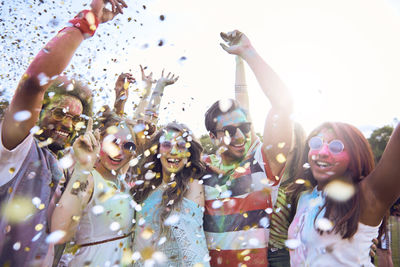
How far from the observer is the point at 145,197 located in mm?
3367

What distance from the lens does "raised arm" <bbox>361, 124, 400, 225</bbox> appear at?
2.19 meters

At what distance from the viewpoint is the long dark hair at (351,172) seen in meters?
2.32

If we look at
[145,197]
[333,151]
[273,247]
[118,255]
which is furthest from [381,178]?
[118,255]

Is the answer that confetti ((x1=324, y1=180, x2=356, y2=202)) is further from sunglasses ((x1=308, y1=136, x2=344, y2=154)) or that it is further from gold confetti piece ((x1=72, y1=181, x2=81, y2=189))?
gold confetti piece ((x1=72, y1=181, x2=81, y2=189))

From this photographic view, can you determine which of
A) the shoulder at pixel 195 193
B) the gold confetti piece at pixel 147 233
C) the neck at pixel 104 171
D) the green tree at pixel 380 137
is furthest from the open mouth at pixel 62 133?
the green tree at pixel 380 137

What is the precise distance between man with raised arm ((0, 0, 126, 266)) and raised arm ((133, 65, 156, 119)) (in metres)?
2.17

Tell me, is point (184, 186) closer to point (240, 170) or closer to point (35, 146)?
point (240, 170)

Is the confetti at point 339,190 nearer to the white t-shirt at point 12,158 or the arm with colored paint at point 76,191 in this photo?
the arm with colored paint at point 76,191

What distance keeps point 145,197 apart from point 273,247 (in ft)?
4.79

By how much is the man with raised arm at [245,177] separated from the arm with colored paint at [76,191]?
1246 mm

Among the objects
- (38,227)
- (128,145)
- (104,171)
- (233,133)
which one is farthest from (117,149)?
(233,133)

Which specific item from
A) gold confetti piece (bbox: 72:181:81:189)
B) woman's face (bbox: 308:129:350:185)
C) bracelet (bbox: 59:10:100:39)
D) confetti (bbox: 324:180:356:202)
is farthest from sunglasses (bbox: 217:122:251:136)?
bracelet (bbox: 59:10:100:39)

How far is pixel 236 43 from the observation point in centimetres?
309

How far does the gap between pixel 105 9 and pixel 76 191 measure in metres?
1.67
